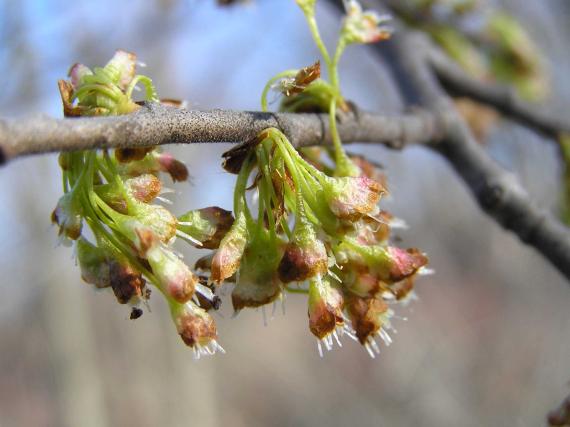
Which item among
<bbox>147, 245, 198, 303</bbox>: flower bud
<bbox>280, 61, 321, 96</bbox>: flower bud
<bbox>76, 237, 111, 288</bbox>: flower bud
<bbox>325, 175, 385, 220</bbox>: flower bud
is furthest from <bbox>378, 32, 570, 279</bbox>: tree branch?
<bbox>76, 237, 111, 288</bbox>: flower bud

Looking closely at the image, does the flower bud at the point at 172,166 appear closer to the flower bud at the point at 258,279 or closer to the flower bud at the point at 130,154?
the flower bud at the point at 130,154

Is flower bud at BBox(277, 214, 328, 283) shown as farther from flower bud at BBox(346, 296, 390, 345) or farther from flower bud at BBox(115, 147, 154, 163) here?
flower bud at BBox(115, 147, 154, 163)

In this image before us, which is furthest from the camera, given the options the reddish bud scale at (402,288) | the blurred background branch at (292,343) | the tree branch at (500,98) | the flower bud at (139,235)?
the blurred background branch at (292,343)

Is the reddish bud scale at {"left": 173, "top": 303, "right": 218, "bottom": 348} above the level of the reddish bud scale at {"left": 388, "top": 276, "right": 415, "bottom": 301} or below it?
above

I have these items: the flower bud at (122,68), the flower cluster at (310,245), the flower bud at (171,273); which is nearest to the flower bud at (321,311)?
the flower cluster at (310,245)

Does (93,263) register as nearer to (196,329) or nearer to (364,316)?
(196,329)

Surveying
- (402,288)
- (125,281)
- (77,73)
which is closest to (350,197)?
(402,288)
